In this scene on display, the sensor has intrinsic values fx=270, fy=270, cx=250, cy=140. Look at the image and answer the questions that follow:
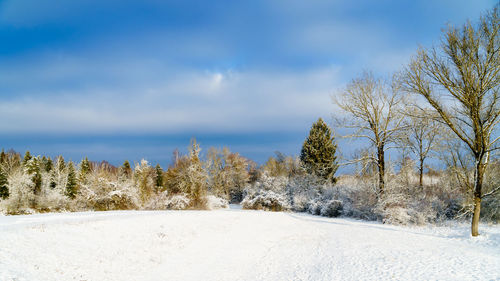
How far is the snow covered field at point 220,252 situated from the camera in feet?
25.5

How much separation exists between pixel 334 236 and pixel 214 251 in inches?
249

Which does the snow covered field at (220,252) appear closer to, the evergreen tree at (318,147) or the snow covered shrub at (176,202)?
the snow covered shrub at (176,202)

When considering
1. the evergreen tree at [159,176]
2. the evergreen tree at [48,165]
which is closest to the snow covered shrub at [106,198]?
the evergreen tree at [159,176]

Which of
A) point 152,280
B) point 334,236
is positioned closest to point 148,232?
point 152,280

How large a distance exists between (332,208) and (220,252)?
14042mm

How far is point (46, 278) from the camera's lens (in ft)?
22.2

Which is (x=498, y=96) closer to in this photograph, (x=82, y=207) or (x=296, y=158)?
(x=82, y=207)

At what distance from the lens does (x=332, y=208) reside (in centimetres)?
2359

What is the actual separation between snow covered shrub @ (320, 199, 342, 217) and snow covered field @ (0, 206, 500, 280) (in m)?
8.07

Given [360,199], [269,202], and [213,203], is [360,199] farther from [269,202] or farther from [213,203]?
[213,203]

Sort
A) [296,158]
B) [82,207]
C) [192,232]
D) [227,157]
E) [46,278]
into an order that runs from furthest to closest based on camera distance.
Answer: [227,157] < [296,158] < [82,207] < [192,232] < [46,278]

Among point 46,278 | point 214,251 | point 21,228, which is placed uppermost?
point 21,228

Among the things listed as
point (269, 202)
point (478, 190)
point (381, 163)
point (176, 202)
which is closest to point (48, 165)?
point (176, 202)

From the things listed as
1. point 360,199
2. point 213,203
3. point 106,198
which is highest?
point 360,199
